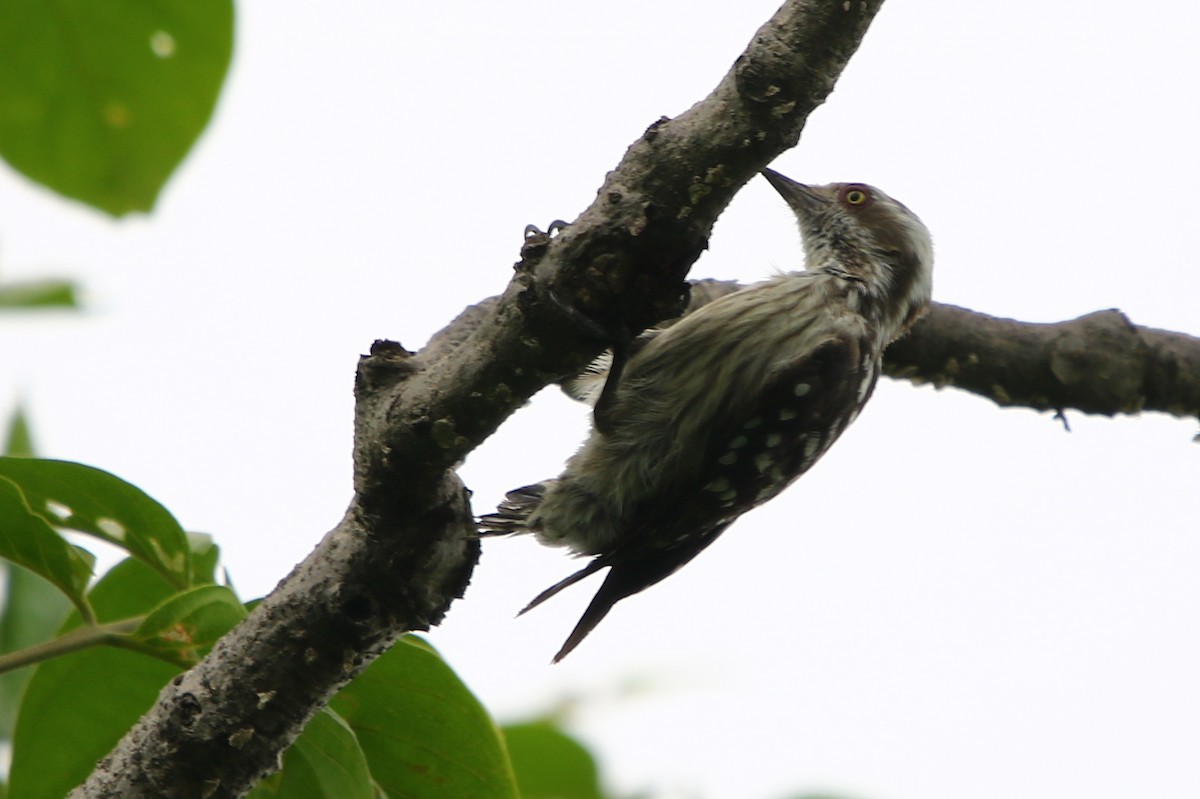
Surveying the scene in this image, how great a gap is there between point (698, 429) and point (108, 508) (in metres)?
2.04

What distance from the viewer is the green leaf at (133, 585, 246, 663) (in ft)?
8.51

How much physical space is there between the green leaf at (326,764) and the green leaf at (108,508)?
0.48 metres

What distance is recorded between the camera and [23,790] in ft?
9.43

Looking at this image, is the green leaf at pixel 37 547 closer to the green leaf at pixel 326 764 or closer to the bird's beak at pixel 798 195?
the green leaf at pixel 326 764

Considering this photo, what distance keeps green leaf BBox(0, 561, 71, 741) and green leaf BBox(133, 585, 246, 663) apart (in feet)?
2.21

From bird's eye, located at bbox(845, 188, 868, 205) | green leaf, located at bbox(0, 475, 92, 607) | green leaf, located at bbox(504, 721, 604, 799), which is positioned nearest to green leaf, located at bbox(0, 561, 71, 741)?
green leaf, located at bbox(0, 475, 92, 607)

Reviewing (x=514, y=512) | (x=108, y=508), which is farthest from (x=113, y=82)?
(x=514, y=512)

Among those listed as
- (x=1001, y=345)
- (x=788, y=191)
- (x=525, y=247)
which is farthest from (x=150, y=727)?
(x=788, y=191)

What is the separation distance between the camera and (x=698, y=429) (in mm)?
4184

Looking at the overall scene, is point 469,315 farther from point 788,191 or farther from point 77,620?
point 788,191

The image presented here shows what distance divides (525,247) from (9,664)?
142 cm

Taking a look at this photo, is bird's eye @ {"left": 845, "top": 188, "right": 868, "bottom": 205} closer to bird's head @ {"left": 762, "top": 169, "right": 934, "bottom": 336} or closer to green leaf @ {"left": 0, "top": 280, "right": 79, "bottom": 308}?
bird's head @ {"left": 762, "top": 169, "right": 934, "bottom": 336}

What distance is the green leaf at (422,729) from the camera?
9.57ft

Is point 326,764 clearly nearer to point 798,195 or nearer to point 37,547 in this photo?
point 37,547
